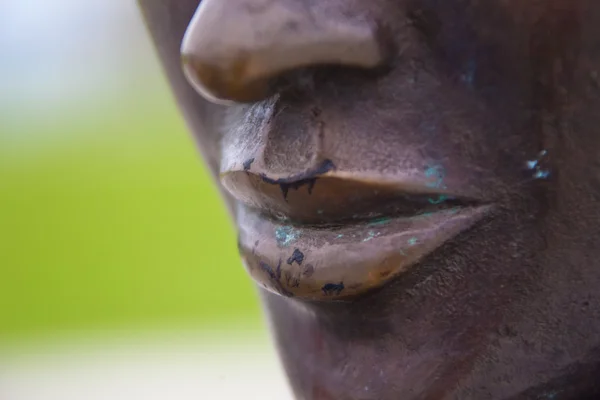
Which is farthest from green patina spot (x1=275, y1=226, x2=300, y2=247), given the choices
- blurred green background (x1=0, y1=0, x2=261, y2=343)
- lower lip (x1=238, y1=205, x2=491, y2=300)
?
blurred green background (x1=0, y1=0, x2=261, y2=343)

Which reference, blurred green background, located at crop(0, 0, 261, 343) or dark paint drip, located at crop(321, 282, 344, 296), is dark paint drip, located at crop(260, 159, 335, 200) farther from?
blurred green background, located at crop(0, 0, 261, 343)

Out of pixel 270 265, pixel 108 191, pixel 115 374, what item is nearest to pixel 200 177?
pixel 108 191

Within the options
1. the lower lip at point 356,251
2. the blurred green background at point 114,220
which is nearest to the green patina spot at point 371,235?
the lower lip at point 356,251

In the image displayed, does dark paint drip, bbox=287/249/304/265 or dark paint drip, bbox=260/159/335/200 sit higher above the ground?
dark paint drip, bbox=260/159/335/200

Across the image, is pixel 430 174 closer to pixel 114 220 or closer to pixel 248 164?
pixel 248 164

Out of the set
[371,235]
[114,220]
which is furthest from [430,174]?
[114,220]

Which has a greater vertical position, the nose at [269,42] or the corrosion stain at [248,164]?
the nose at [269,42]

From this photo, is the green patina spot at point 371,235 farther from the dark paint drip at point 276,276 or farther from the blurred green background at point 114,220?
the blurred green background at point 114,220
